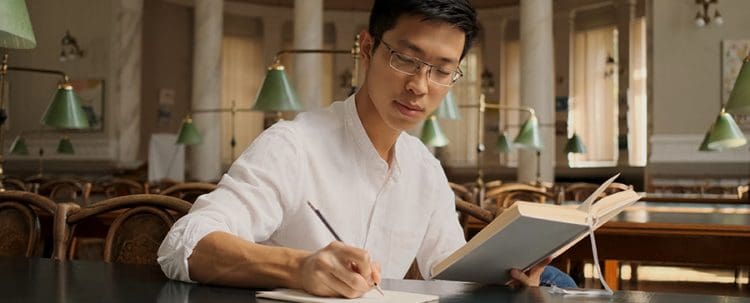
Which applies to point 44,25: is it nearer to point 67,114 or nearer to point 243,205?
point 67,114

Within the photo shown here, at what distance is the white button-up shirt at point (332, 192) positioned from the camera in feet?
4.98

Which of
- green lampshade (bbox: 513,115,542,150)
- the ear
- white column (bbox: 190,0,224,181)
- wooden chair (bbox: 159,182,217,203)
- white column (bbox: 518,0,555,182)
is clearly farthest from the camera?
white column (bbox: 190,0,224,181)

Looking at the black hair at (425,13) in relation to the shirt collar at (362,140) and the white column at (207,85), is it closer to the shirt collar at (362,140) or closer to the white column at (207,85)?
the shirt collar at (362,140)

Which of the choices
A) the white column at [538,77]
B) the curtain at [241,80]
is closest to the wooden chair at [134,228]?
the white column at [538,77]

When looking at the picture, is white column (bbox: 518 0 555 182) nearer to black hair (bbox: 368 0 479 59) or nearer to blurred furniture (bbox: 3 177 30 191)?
blurred furniture (bbox: 3 177 30 191)

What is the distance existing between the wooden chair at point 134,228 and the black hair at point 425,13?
66 cm

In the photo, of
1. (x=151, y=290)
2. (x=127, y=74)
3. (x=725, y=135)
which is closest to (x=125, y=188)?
(x=725, y=135)

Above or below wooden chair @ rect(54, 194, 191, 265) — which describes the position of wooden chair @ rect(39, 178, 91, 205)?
below

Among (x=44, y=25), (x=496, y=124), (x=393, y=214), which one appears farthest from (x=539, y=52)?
(x=393, y=214)

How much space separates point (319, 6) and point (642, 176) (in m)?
5.46

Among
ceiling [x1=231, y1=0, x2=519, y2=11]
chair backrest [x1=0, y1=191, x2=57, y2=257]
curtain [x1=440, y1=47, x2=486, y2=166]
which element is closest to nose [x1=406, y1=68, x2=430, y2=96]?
chair backrest [x1=0, y1=191, x2=57, y2=257]

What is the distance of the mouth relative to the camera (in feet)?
5.08

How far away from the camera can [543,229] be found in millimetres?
1385

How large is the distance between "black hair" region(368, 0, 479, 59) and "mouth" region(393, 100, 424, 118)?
127mm
